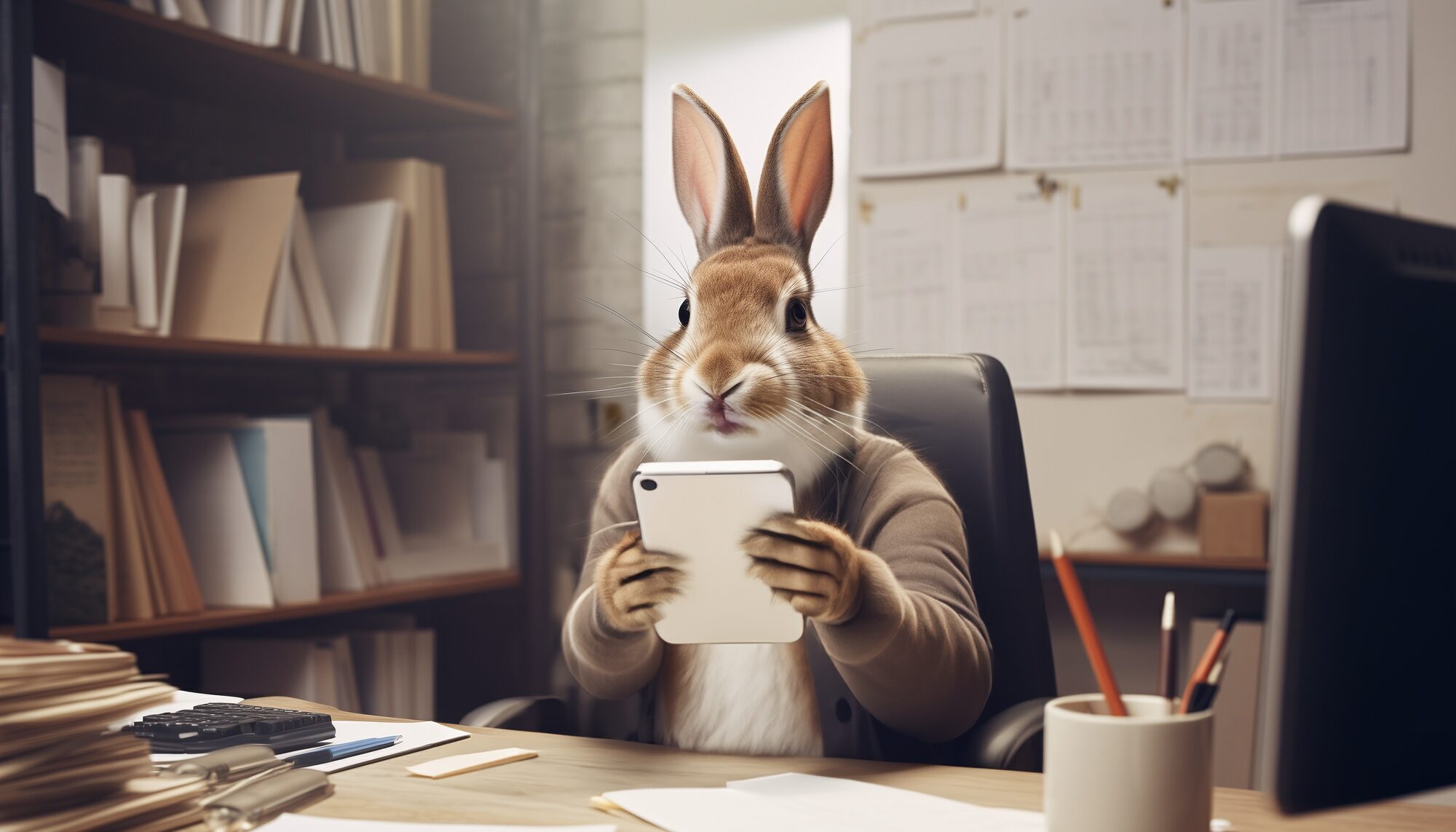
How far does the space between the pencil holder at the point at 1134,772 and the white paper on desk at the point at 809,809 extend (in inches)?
4.8

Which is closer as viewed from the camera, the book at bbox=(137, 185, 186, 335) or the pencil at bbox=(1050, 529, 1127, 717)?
the pencil at bbox=(1050, 529, 1127, 717)

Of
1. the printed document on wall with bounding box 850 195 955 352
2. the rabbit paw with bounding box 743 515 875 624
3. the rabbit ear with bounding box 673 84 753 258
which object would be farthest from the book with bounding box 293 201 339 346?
the rabbit paw with bounding box 743 515 875 624

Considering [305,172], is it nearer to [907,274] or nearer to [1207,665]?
[907,274]

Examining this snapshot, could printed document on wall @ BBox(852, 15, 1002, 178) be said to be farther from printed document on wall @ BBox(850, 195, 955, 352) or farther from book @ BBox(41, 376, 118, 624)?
book @ BBox(41, 376, 118, 624)

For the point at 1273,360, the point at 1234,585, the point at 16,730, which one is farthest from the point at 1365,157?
the point at 16,730

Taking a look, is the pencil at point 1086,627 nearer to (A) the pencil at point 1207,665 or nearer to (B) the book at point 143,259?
(A) the pencil at point 1207,665

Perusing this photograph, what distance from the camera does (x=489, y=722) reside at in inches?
43.9

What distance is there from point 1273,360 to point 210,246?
1879mm

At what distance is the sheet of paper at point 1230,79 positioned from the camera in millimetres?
2236

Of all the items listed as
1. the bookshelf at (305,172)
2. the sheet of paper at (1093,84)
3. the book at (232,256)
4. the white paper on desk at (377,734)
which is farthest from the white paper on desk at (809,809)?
the sheet of paper at (1093,84)

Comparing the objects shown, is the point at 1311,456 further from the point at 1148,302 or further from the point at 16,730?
the point at 1148,302

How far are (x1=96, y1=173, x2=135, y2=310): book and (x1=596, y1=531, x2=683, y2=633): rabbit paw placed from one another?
126 centimetres

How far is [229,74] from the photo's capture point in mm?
2119

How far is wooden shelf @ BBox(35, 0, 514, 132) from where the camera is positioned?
1853mm
